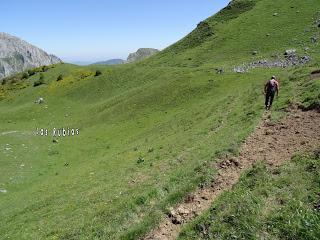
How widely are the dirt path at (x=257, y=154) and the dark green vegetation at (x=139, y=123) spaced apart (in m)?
0.70

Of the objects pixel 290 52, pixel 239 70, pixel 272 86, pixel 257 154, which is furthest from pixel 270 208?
pixel 290 52

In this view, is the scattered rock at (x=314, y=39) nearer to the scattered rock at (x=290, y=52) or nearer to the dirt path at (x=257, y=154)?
the scattered rock at (x=290, y=52)

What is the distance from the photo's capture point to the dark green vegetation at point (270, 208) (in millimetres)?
14312

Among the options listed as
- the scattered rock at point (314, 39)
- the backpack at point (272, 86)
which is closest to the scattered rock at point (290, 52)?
the scattered rock at point (314, 39)

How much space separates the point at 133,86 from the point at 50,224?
53030 mm

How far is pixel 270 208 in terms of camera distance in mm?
15609

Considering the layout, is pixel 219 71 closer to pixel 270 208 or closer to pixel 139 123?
pixel 139 123

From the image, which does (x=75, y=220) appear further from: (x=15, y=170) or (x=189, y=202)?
(x=15, y=170)

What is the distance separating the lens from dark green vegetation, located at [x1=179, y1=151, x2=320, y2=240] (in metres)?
14.3

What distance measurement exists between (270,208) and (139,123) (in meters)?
38.6

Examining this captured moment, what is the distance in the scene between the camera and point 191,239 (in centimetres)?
1586

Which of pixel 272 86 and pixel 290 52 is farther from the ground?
pixel 290 52

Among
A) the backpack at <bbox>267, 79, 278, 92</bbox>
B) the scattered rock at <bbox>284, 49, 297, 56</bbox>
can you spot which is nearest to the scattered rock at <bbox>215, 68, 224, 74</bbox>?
the scattered rock at <bbox>284, 49, 297, 56</bbox>

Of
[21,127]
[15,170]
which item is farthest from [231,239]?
[21,127]
